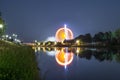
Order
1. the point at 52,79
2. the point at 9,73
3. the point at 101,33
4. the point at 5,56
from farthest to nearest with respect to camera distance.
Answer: the point at 101,33
the point at 52,79
the point at 5,56
the point at 9,73

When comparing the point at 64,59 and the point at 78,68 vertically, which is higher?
the point at 64,59

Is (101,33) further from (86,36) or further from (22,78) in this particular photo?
(22,78)

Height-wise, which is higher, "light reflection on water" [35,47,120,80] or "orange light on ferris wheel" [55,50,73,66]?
"orange light on ferris wheel" [55,50,73,66]

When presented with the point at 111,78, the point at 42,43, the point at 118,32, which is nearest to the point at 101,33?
the point at 118,32

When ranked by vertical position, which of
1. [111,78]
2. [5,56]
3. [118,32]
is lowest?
[111,78]

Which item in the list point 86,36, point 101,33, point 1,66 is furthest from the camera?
point 86,36

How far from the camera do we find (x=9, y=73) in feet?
37.9

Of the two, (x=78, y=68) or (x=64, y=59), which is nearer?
(x=78, y=68)

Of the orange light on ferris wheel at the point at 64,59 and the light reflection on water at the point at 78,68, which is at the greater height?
the orange light on ferris wheel at the point at 64,59

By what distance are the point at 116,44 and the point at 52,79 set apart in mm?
109707

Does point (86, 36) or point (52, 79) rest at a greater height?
point (86, 36)

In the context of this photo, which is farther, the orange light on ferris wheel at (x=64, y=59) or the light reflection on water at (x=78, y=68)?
the orange light on ferris wheel at (x=64, y=59)

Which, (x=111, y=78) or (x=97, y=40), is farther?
(x=97, y=40)

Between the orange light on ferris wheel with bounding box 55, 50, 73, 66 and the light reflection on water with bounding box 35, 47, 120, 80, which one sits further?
the orange light on ferris wheel with bounding box 55, 50, 73, 66
